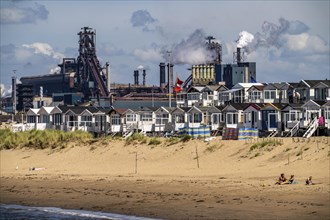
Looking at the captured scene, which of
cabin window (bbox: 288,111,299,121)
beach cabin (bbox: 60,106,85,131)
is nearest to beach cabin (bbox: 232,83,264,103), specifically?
cabin window (bbox: 288,111,299,121)

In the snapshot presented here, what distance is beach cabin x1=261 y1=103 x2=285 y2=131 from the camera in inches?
2736

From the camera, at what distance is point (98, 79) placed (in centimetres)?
14412

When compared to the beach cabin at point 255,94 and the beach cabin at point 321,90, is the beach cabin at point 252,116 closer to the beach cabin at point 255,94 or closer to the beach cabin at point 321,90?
the beach cabin at point 321,90

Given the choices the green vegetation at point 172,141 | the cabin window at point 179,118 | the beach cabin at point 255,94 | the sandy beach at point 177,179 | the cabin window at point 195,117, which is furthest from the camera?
the cabin window at point 179,118

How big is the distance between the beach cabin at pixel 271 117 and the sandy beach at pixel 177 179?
52.0 ft

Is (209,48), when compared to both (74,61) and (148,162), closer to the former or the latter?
(74,61)

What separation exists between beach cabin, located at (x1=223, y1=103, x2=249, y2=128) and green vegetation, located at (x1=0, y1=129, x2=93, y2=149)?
1504 cm

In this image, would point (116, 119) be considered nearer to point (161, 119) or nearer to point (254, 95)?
point (161, 119)

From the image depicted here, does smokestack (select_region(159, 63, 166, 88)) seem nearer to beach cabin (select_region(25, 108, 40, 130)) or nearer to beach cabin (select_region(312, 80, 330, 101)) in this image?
beach cabin (select_region(25, 108, 40, 130))

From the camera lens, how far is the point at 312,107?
67062 mm

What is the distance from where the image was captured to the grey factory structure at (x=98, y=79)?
119 meters

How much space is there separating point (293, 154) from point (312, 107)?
77.0ft

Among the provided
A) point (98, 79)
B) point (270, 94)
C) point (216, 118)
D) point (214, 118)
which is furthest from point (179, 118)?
point (98, 79)

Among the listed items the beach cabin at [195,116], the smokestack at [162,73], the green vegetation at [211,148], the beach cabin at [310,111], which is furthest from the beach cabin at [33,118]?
the smokestack at [162,73]
